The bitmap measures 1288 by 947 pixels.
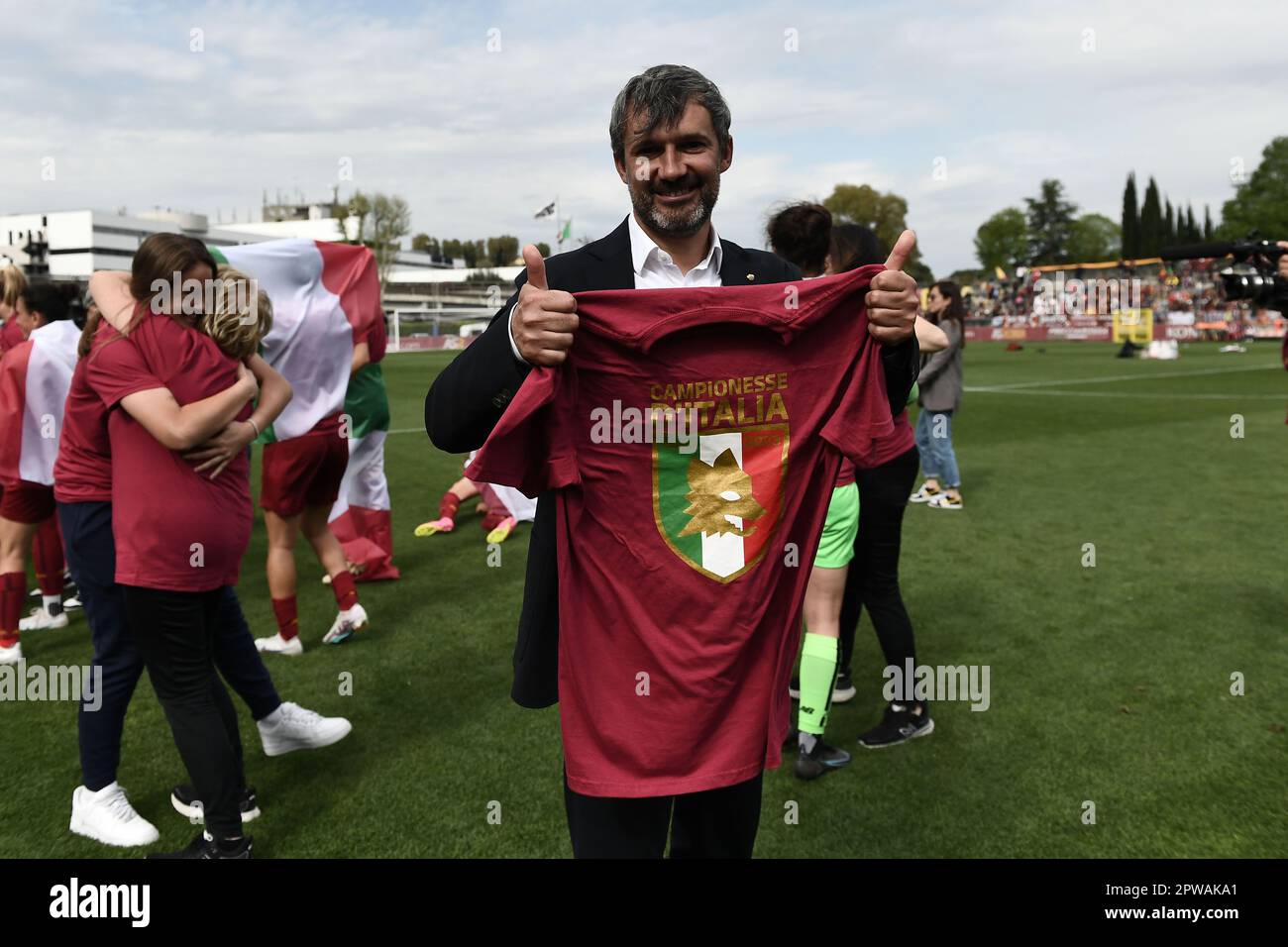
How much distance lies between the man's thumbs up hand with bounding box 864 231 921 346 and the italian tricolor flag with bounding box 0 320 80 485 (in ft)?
15.5

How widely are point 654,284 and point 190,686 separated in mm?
2026

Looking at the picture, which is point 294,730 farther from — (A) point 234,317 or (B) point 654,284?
(B) point 654,284

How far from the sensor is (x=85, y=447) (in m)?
3.36

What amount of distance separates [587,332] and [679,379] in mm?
228

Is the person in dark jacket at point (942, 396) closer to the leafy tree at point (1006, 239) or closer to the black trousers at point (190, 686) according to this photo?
the black trousers at point (190, 686)

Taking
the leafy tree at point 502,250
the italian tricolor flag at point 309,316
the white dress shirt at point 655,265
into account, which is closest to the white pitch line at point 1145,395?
the italian tricolor flag at point 309,316

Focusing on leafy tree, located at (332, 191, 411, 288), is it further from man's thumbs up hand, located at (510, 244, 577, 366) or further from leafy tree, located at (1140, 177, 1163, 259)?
man's thumbs up hand, located at (510, 244, 577, 366)

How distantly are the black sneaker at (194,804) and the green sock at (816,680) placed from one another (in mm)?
2143

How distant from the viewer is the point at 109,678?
3.29 meters

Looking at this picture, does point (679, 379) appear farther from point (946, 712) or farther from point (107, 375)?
point (946, 712)

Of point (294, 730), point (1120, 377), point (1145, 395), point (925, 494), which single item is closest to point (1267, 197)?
point (1120, 377)

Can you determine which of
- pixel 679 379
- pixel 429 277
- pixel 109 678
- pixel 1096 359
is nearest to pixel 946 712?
pixel 679 379

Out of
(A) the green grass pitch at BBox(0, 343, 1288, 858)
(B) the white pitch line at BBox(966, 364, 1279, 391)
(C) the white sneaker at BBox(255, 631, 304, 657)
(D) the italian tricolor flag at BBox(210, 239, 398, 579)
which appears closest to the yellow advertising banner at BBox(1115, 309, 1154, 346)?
(B) the white pitch line at BBox(966, 364, 1279, 391)

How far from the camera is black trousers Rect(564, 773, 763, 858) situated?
2.13 m
